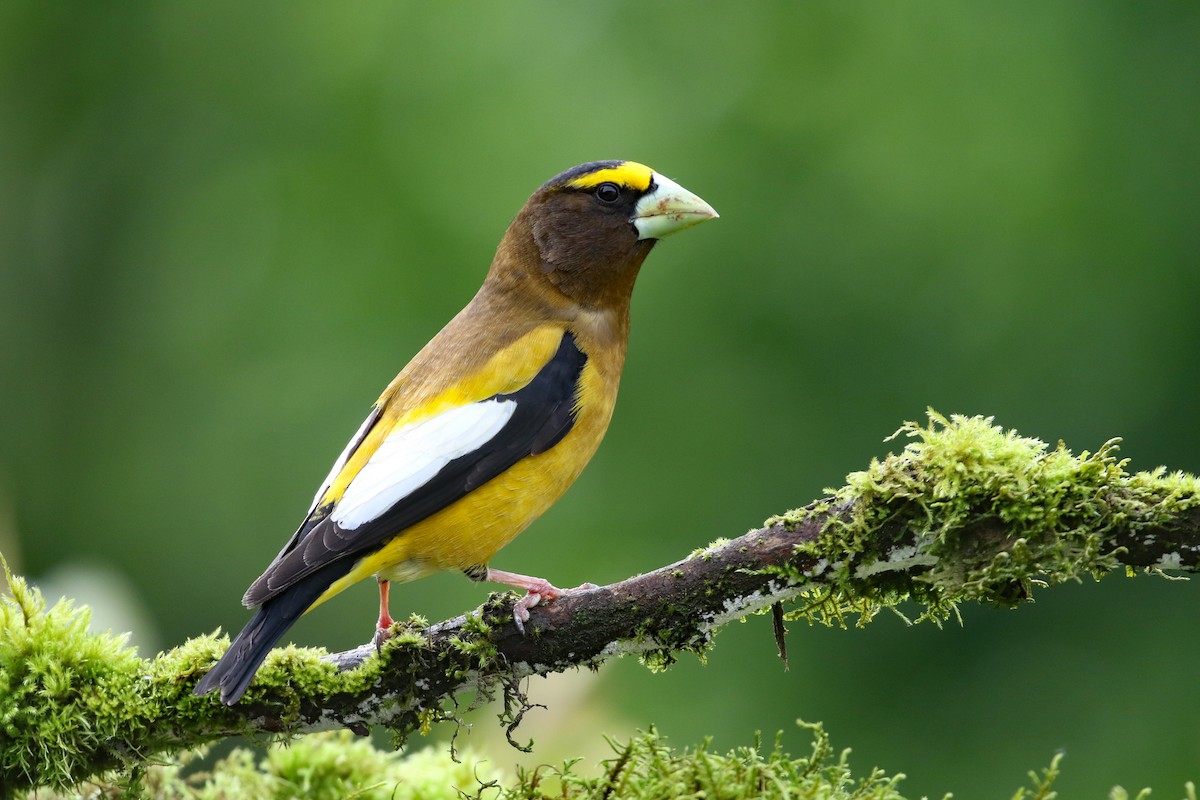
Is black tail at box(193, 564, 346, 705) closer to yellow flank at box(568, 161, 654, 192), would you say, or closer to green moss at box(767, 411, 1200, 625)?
green moss at box(767, 411, 1200, 625)

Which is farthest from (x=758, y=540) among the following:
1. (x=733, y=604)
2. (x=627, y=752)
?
(x=627, y=752)

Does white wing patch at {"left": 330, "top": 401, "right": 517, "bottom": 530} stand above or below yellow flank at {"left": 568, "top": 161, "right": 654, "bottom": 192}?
below

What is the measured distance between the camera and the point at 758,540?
3293 mm

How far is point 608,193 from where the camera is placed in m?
5.21

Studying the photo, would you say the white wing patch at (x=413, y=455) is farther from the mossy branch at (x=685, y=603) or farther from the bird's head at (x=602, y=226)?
the bird's head at (x=602, y=226)

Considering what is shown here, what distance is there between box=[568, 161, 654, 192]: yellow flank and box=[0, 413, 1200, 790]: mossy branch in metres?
2.11

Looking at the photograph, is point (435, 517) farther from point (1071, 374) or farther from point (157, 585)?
point (157, 585)

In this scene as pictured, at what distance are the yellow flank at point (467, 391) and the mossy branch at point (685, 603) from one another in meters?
0.90

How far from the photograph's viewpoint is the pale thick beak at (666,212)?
5082 mm

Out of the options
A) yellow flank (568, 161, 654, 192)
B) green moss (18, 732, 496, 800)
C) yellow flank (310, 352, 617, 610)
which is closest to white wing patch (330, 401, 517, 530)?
yellow flank (310, 352, 617, 610)

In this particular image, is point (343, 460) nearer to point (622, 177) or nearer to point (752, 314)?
point (622, 177)

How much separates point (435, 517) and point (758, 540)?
1421 millimetres

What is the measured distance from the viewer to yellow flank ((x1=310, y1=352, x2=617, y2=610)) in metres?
4.31

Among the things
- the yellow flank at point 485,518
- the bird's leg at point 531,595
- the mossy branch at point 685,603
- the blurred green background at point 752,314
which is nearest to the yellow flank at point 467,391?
the yellow flank at point 485,518
